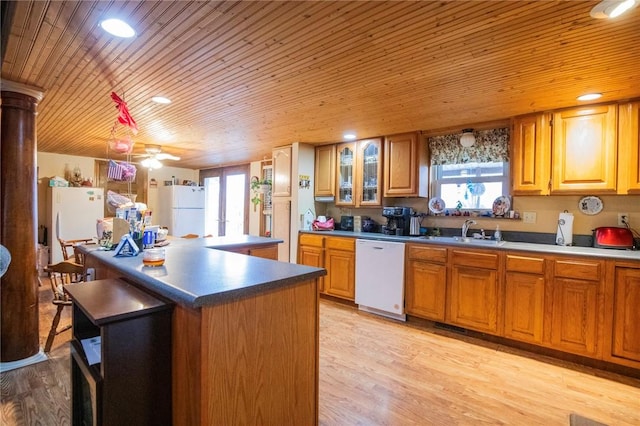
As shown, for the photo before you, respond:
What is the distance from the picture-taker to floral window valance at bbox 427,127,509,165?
323 centimetres

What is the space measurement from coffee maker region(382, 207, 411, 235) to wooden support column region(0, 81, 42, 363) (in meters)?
3.25

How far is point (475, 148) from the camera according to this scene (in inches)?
133

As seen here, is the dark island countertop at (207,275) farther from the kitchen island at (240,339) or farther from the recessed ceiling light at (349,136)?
the recessed ceiling light at (349,136)

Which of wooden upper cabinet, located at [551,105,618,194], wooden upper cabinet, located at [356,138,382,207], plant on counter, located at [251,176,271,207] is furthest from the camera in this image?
plant on counter, located at [251,176,271,207]

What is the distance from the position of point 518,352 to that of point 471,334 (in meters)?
0.41

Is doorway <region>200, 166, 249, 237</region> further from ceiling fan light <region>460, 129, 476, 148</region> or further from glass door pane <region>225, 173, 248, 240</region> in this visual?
ceiling fan light <region>460, 129, 476, 148</region>

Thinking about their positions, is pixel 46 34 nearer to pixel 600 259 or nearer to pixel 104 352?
pixel 104 352

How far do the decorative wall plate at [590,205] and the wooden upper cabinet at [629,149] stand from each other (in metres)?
0.32

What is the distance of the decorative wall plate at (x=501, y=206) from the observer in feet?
10.6

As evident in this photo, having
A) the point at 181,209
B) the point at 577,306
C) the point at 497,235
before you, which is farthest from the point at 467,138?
the point at 181,209

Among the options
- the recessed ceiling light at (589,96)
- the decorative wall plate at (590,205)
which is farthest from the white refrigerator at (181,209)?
the recessed ceiling light at (589,96)

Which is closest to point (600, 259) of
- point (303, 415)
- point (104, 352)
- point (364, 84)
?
point (364, 84)

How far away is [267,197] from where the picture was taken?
548 centimetres

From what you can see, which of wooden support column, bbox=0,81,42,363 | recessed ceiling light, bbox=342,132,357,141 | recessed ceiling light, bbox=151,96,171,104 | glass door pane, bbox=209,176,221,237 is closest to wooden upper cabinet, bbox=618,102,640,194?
recessed ceiling light, bbox=342,132,357,141
